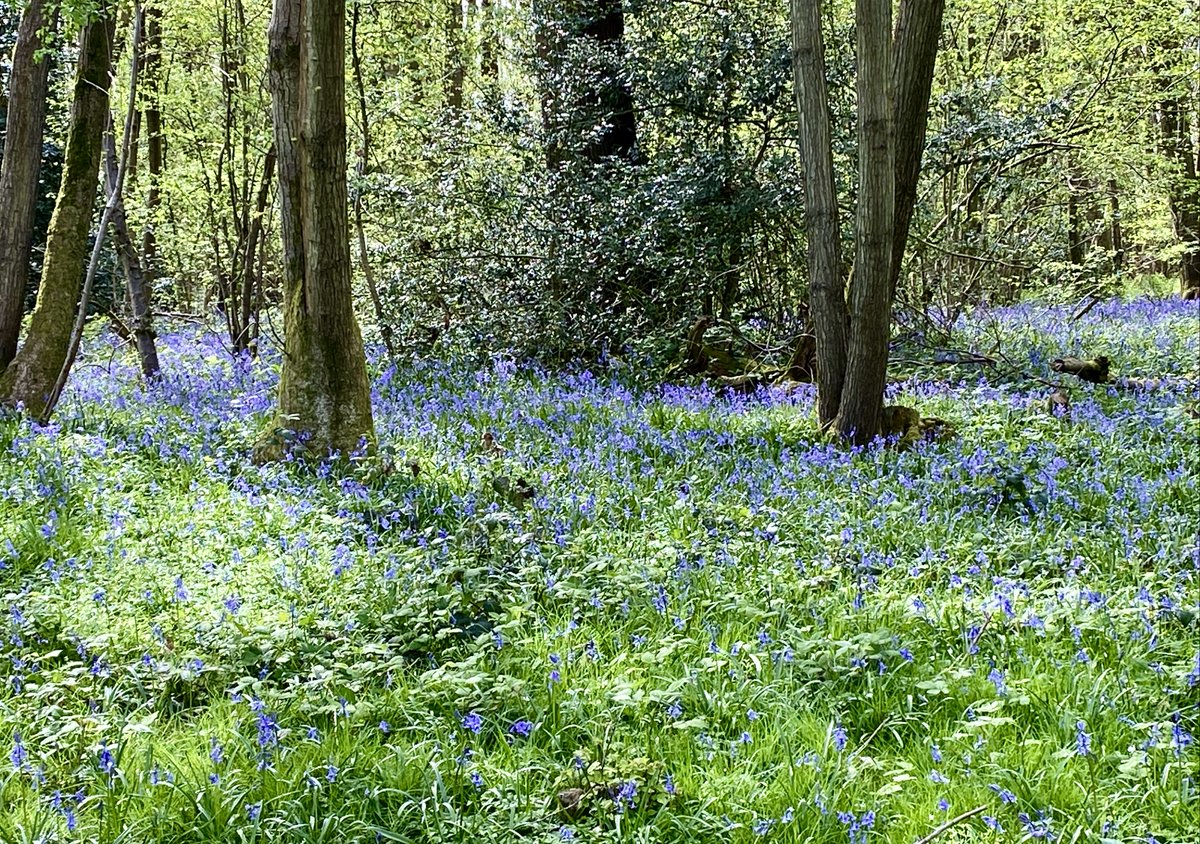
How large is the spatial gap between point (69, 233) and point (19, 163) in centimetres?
79

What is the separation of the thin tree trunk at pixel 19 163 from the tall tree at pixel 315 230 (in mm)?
3491

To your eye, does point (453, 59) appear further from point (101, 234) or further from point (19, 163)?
point (101, 234)

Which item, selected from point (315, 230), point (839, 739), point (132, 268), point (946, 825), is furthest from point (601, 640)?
point (132, 268)

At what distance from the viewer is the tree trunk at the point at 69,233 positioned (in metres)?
8.15

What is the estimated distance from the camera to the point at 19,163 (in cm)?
833

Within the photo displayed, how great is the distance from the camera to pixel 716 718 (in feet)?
10.5

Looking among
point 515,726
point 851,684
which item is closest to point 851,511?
point 851,684

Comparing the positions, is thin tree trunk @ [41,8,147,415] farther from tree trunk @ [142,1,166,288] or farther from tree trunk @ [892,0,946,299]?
tree trunk @ [892,0,946,299]

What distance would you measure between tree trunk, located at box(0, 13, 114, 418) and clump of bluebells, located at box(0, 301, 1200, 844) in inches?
74.6

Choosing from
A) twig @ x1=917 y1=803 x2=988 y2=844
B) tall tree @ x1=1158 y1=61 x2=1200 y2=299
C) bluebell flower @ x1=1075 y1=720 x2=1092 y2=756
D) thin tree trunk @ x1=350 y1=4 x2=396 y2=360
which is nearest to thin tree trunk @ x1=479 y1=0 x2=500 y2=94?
thin tree trunk @ x1=350 y1=4 x2=396 y2=360

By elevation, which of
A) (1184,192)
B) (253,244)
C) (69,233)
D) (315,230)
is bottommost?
(315,230)

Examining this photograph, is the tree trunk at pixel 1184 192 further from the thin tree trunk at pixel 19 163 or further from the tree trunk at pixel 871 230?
the thin tree trunk at pixel 19 163

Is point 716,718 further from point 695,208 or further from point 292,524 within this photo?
point 695,208

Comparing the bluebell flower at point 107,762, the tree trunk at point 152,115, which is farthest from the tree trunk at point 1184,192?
the bluebell flower at point 107,762
